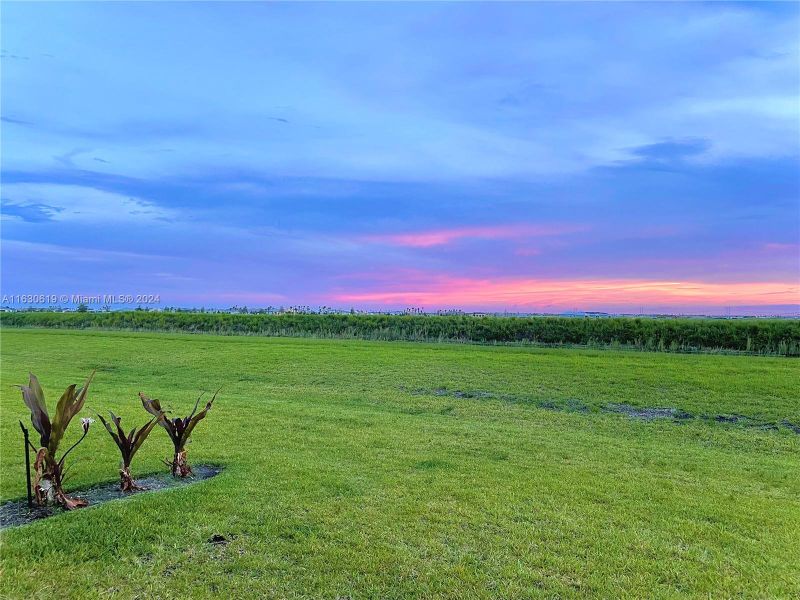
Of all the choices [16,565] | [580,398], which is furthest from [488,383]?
[16,565]

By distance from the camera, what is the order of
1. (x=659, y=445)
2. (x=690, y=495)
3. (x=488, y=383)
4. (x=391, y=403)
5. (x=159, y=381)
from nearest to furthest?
(x=690, y=495)
(x=659, y=445)
(x=391, y=403)
(x=488, y=383)
(x=159, y=381)

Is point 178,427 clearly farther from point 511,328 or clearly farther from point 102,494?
point 511,328

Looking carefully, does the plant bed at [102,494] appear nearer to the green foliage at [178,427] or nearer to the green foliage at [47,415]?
the green foliage at [178,427]

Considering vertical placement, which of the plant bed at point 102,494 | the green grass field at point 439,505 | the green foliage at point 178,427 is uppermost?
the green foliage at point 178,427

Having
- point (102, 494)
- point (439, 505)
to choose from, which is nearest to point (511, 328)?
point (439, 505)

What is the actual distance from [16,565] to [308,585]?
2052mm

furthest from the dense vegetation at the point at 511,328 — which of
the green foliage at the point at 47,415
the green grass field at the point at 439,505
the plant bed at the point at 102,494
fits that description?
the green foliage at the point at 47,415

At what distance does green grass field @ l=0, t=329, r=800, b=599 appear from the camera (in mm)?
3621

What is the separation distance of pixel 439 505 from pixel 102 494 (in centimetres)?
330

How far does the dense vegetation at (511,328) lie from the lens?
25672 mm

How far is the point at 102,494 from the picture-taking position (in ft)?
16.9

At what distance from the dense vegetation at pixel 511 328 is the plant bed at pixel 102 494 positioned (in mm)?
24287

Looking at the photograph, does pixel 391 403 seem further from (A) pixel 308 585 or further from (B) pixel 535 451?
(A) pixel 308 585

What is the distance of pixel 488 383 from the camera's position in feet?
44.8
